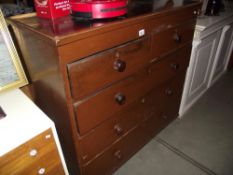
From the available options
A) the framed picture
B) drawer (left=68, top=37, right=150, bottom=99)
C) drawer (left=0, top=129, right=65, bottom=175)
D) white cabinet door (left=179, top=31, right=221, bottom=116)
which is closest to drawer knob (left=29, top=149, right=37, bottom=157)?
drawer (left=0, top=129, right=65, bottom=175)

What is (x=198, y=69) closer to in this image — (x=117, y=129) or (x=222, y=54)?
(x=222, y=54)

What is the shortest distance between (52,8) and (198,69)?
1347mm

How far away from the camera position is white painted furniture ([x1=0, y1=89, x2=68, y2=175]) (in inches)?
26.8

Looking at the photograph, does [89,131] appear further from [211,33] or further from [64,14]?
[211,33]

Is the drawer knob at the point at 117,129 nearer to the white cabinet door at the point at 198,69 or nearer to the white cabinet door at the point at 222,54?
the white cabinet door at the point at 198,69

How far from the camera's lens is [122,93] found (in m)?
0.96

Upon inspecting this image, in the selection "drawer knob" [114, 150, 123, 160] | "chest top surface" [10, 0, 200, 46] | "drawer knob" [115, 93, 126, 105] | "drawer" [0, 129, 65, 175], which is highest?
"chest top surface" [10, 0, 200, 46]

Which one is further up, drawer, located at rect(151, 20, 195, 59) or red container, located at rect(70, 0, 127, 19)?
red container, located at rect(70, 0, 127, 19)

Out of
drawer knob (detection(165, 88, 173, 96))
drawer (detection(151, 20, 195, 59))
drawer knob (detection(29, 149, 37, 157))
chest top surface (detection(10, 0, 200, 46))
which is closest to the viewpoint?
chest top surface (detection(10, 0, 200, 46))

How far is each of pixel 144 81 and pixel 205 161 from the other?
34.1 inches

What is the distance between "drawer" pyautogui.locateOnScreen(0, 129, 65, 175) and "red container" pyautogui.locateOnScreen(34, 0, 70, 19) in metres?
0.49

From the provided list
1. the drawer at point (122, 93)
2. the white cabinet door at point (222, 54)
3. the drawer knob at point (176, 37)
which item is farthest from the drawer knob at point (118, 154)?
the white cabinet door at point (222, 54)

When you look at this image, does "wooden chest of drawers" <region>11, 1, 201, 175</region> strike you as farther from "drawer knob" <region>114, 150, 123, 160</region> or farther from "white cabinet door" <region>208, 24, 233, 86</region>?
"white cabinet door" <region>208, 24, 233, 86</region>

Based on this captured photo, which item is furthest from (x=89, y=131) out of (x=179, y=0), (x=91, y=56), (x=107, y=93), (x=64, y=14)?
(x=179, y=0)
